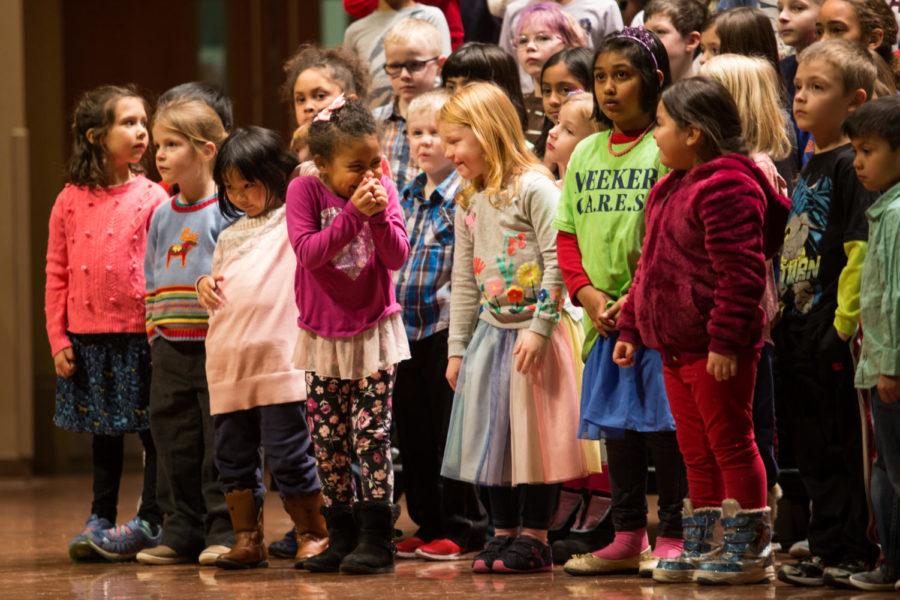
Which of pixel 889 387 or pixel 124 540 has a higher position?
pixel 889 387

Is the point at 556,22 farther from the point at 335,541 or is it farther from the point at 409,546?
the point at 335,541

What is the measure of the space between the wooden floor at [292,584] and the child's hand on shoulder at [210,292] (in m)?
0.78

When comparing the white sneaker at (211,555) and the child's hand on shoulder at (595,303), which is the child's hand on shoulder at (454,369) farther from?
the white sneaker at (211,555)

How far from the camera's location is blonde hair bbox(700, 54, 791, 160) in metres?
3.89

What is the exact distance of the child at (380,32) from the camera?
5.28m

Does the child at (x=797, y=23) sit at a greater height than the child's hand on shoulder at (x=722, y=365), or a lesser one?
greater

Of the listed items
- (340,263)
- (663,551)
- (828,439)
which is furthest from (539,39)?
(663,551)

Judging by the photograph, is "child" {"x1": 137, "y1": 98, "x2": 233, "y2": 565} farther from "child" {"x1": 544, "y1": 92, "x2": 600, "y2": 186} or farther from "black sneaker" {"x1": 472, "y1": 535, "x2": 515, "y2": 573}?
"child" {"x1": 544, "y1": 92, "x2": 600, "y2": 186}

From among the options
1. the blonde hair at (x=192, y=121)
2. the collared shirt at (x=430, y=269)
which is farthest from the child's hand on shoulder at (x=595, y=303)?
the blonde hair at (x=192, y=121)

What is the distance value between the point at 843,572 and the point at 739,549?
0.28m

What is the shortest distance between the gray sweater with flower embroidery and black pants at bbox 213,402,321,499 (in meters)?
0.65

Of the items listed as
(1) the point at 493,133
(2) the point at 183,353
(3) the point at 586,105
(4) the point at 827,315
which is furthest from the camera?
(2) the point at 183,353

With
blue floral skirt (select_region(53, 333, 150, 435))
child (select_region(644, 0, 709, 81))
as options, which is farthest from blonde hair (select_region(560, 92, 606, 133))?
blue floral skirt (select_region(53, 333, 150, 435))

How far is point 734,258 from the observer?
132 inches
